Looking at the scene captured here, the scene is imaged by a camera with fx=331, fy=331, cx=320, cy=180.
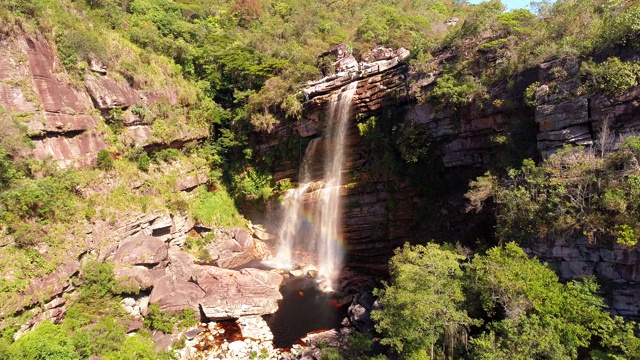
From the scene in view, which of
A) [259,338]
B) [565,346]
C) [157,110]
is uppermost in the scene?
[157,110]

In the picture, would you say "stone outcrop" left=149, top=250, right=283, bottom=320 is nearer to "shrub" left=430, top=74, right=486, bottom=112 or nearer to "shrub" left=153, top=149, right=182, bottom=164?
"shrub" left=153, top=149, right=182, bottom=164

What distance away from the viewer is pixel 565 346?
8.67 meters

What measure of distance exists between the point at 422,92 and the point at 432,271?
33.0ft

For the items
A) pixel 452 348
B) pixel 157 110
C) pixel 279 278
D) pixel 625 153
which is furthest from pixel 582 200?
pixel 157 110

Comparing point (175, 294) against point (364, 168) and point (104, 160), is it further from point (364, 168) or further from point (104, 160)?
point (364, 168)

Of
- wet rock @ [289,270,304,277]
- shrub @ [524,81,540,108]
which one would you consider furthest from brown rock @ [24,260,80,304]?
shrub @ [524,81,540,108]

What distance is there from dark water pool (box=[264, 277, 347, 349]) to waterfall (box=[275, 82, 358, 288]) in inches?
68.7

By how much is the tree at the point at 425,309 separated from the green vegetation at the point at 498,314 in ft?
0.10

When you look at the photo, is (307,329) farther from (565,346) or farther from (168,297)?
(565,346)

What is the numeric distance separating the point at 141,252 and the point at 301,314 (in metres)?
9.17

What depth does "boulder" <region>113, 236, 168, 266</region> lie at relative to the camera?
17.3 m

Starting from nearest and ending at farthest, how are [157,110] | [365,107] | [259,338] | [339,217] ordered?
[259,338]
[365,107]
[339,217]
[157,110]

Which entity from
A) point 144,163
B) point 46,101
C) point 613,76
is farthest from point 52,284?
point 613,76

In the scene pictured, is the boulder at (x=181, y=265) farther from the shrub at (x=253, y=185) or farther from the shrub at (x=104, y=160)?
the shrub at (x=253, y=185)
